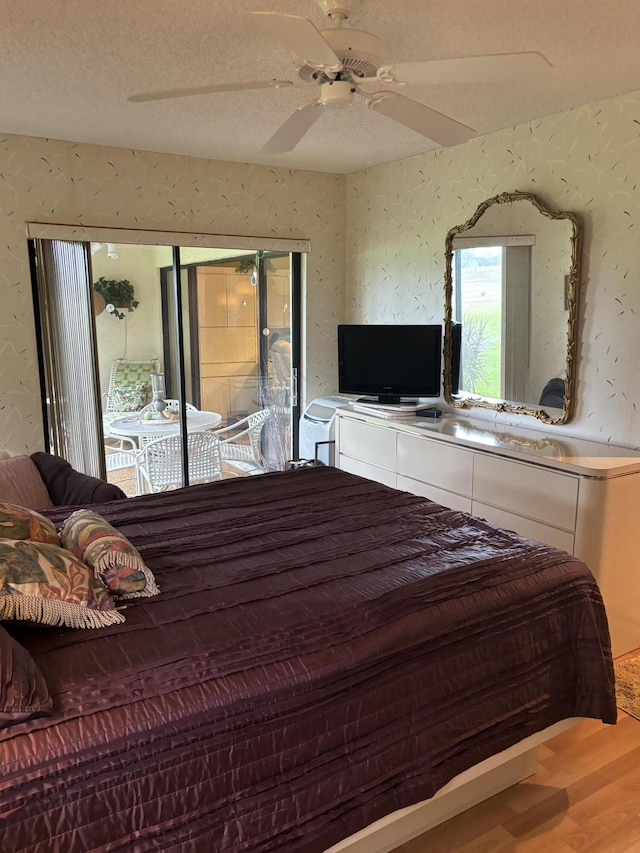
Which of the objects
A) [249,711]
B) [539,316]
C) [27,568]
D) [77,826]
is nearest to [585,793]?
[249,711]

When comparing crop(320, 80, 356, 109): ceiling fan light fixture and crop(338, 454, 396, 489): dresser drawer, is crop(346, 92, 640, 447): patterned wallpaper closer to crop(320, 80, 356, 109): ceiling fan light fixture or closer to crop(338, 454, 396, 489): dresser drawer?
crop(338, 454, 396, 489): dresser drawer

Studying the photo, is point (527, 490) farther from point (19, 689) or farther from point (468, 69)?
point (19, 689)

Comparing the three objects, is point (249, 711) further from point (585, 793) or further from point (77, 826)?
point (585, 793)

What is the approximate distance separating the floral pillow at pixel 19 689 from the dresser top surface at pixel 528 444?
222cm

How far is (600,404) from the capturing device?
3.20m

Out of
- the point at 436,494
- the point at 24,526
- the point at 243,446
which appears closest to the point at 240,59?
the point at 24,526

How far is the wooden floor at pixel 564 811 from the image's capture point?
6.31ft

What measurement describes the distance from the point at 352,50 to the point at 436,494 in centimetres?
230

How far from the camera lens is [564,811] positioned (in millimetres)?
2055

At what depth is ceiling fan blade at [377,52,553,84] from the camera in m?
1.72

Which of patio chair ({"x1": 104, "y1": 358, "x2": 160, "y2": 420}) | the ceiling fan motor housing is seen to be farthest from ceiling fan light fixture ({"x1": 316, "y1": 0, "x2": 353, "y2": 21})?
patio chair ({"x1": 104, "y1": 358, "x2": 160, "y2": 420})

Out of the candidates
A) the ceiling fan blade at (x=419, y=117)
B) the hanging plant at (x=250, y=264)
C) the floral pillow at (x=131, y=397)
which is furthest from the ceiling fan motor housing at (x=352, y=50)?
the floral pillow at (x=131, y=397)

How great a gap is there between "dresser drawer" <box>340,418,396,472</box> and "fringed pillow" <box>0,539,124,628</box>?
2371mm

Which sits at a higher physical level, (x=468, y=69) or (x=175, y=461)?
(x=468, y=69)
